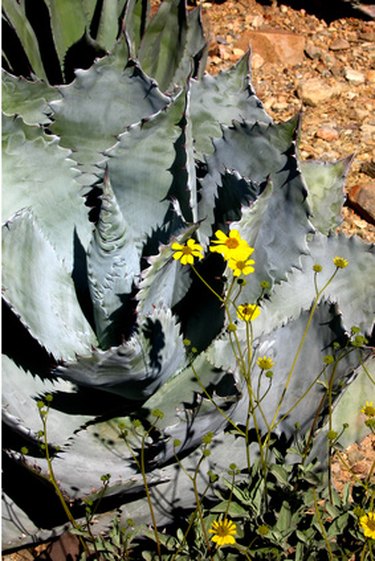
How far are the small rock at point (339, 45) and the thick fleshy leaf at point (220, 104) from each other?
5.22ft

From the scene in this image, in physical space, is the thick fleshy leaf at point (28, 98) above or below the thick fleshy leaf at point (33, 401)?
above

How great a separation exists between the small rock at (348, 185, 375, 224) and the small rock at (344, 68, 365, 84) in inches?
24.9

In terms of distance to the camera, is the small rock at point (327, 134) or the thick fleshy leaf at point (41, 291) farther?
the small rock at point (327, 134)

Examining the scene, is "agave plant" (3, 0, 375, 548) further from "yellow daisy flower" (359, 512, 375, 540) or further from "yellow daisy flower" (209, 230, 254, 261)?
"yellow daisy flower" (359, 512, 375, 540)

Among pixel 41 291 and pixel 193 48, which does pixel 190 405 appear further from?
pixel 193 48

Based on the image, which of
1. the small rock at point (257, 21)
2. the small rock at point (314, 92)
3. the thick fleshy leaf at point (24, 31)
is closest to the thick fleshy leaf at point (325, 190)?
the thick fleshy leaf at point (24, 31)

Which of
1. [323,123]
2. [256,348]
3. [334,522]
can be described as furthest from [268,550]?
[323,123]

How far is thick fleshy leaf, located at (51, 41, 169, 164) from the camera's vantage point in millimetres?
2143

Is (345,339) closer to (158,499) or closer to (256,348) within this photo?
(256,348)

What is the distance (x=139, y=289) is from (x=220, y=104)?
2.24 feet

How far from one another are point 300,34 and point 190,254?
2.33 meters

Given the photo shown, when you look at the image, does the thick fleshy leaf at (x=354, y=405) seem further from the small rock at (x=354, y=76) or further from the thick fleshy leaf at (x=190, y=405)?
the small rock at (x=354, y=76)

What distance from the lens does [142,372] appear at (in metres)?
1.82

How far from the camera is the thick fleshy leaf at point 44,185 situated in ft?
6.65
